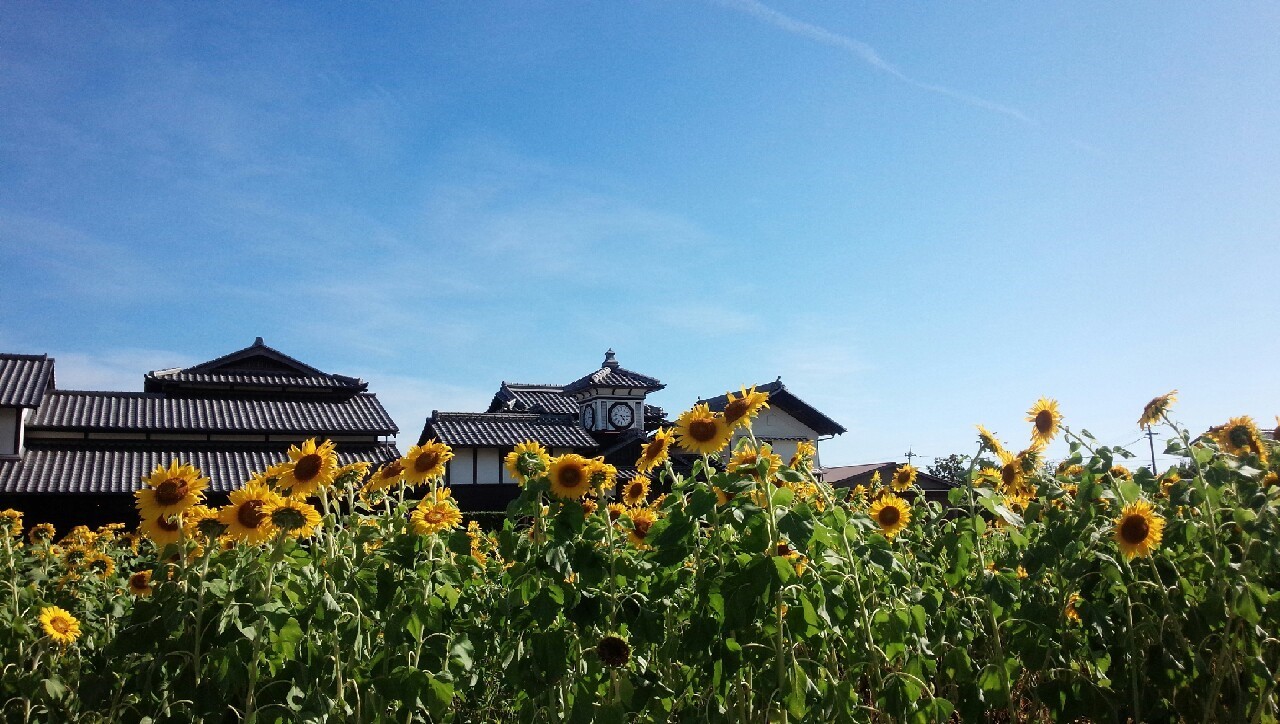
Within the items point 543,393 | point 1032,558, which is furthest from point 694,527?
point 543,393

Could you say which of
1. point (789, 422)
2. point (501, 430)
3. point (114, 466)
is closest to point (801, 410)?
point (789, 422)

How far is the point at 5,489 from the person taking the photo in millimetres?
17609

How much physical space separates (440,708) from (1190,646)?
2.36 m

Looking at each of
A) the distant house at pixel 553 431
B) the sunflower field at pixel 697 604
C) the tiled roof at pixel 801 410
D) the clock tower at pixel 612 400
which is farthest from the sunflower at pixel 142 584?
the tiled roof at pixel 801 410

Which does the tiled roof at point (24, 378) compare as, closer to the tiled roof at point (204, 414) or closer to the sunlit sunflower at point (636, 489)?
the tiled roof at point (204, 414)

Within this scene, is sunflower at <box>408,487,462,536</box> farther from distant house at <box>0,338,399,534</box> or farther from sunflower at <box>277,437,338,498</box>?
distant house at <box>0,338,399,534</box>

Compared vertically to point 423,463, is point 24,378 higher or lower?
higher

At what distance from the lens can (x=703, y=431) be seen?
2.93 m

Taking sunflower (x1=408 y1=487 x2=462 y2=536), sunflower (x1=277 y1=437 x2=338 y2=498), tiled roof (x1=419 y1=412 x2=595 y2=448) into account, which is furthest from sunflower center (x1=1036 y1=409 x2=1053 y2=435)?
tiled roof (x1=419 y1=412 x2=595 y2=448)

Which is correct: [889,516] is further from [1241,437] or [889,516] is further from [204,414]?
[204,414]

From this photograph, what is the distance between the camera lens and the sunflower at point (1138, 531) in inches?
105

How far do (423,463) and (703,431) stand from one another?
4.00ft

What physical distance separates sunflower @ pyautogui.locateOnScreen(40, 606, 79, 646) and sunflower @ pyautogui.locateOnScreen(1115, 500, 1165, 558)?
387 cm

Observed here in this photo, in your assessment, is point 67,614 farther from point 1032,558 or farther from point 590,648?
point 1032,558
